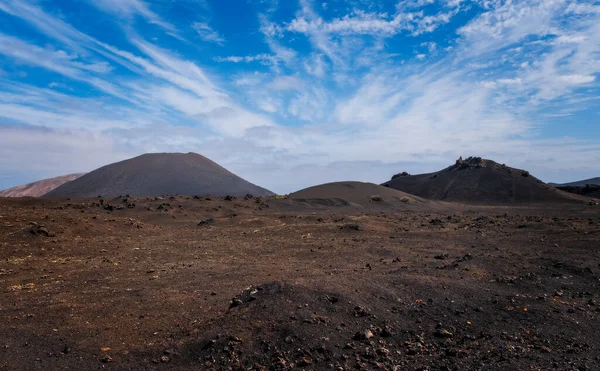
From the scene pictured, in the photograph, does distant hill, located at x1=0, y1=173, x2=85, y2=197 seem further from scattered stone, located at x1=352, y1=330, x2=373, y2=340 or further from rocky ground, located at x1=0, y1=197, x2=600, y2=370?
scattered stone, located at x1=352, y1=330, x2=373, y2=340

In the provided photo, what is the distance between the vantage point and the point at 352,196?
3631cm

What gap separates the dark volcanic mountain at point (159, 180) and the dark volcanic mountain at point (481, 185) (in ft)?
76.5

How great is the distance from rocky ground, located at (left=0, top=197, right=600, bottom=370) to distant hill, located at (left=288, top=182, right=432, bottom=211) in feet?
63.1

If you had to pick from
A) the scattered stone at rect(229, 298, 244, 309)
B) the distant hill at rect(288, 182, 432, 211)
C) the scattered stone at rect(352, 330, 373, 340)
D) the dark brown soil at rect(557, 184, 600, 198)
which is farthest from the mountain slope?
the scattered stone at rect(352, 330, 373, 340)

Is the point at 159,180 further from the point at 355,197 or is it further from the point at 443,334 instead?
the point at 443,334

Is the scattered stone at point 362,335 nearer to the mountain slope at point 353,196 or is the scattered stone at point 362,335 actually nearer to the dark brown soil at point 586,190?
the mountain slope at point 353,196

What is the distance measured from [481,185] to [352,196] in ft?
74.8

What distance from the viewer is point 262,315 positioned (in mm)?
5691

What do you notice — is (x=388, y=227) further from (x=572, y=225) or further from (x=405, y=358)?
(x=405, y=358)

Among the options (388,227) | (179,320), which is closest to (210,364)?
(179,320)

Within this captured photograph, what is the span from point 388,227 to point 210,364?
49.2 feet

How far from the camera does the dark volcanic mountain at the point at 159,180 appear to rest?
50500 mm

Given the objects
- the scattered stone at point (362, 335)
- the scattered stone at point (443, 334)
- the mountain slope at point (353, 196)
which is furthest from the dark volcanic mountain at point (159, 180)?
the scattered stone at point (443, 334)

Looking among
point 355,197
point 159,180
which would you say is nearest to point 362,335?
point 355,197
